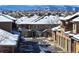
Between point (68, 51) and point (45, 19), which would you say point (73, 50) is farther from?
point (45, 19)

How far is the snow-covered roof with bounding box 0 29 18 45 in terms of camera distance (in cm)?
267

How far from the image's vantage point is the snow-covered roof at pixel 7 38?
2666mm

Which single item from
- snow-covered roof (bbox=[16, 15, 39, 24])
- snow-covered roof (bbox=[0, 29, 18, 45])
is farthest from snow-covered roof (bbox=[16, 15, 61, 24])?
snow-covered roof (bbox=[0, 29, 18, 45])

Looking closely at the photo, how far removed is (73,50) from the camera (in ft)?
9.05

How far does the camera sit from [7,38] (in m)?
2.73

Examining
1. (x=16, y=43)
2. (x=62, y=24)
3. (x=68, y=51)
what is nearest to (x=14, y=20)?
(x=16, y=43)

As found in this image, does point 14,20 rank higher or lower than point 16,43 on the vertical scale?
higher

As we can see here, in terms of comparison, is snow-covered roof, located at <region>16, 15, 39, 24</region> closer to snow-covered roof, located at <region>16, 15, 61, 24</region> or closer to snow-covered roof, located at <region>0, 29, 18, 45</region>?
snow-covered roof, located at <region>16, 15, 61, 24</region>

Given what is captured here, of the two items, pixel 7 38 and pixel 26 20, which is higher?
pixel 26 20

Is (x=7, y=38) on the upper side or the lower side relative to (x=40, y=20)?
lower

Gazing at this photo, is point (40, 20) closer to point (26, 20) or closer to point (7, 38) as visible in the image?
point (26, 20)

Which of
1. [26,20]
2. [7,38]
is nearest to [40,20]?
[26,20]
